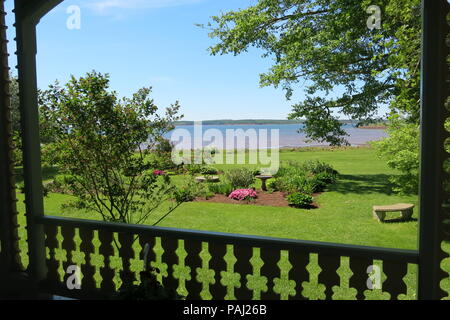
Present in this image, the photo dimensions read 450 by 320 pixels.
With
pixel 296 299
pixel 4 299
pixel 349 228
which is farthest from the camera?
pixel 349 228

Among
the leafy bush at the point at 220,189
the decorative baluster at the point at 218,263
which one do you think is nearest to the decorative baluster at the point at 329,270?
the decorative baluster at the point at 218,263

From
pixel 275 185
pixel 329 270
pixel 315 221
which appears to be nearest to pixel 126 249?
pixel 329 270

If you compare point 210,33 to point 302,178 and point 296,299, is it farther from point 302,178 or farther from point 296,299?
point 296,299

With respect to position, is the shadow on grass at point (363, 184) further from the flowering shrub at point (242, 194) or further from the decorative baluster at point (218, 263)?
Answer: the decorative baluster at point (218, 263)

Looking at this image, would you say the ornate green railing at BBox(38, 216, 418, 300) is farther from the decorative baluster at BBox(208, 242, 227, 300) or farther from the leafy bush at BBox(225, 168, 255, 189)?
the leafy bush at BBox(225, 168, 255, 189)

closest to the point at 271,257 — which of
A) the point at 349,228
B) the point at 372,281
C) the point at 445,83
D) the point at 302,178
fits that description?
the point at 372,281

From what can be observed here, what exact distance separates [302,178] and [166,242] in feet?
28.6

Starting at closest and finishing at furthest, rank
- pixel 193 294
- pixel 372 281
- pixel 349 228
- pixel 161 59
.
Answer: pixel 372 281, pixel 193 294, pixel 349 228, pixel 161 59

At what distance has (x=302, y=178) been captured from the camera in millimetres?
10633

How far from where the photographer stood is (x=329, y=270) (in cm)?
196

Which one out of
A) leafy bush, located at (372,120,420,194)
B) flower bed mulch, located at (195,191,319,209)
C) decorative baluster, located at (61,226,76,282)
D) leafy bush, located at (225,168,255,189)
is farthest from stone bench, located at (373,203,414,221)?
decorative baluster, located at (61,226,76,282)

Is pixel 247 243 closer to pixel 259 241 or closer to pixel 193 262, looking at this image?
pixel 259 241

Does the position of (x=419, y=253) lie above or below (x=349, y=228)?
above

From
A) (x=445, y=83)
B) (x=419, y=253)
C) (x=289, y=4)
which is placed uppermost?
(x=289, y=4)
